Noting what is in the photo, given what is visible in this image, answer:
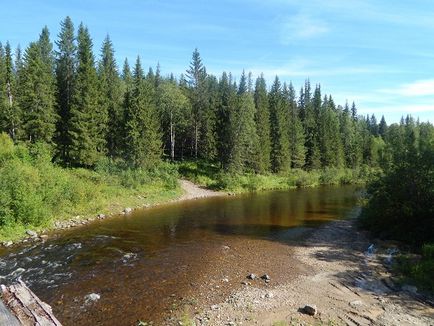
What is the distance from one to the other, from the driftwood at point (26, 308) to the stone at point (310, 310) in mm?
10974

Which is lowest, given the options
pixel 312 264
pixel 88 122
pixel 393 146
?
pixel 312 264

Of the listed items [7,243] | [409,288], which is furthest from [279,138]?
[409,288]

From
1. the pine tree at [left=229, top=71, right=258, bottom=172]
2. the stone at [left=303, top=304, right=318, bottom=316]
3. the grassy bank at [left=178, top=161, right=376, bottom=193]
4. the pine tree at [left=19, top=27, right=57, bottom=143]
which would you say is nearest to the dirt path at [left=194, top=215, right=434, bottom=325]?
the stone at [left=303, top=304, right=318, bottom=316]

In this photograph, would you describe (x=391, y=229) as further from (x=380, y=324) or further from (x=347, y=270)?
(x=380, y=324)

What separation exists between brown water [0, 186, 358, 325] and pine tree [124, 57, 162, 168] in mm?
14967

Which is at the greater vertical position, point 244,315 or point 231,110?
point 231,110

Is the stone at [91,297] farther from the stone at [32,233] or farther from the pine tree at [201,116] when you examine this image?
the pine tree at [201,116]

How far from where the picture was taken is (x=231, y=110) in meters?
63.3

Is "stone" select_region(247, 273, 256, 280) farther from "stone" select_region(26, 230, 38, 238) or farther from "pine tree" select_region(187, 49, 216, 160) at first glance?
"pine tree" select_region(187, 49, 216, 160)

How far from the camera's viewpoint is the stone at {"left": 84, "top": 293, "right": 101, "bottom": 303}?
14969mm

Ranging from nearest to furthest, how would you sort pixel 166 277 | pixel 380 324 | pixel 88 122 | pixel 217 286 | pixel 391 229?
pixel 380 324 → pixel 217 286 → pixel 166 277 → pixel 391 229 → pixel 88 122

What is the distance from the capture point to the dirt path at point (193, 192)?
162 feet

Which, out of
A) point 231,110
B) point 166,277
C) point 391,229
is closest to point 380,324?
point 166,277

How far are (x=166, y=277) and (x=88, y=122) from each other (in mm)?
37470
